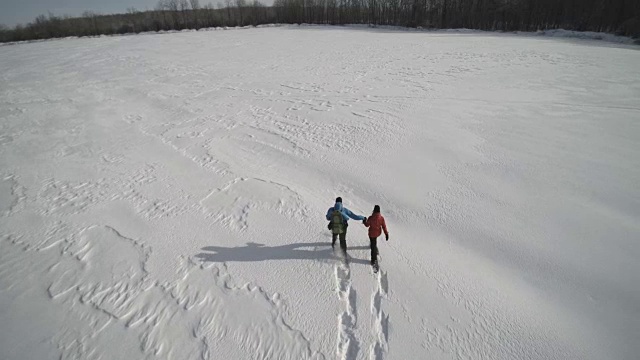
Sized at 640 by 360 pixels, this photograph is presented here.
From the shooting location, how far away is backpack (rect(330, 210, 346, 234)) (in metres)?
4.62

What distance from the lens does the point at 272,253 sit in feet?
16.8

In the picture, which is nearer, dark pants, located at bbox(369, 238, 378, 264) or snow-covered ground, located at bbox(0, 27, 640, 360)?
snow-covered ground, located at bbox(0, 27, 640, 360)

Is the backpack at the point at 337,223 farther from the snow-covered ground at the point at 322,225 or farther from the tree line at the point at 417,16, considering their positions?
the tree line at the point at 417,16

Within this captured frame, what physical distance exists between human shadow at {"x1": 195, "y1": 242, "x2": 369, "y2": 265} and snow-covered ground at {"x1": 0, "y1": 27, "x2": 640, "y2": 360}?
0.03 metres

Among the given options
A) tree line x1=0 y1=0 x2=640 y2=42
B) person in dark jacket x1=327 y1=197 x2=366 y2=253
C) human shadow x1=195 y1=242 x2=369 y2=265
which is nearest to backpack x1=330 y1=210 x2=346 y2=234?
person in dark jacket x1=327 y1=197 x2=366 y2=253

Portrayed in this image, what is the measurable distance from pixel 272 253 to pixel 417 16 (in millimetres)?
50785

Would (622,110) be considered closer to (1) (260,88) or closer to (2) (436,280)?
(2) (436,280)

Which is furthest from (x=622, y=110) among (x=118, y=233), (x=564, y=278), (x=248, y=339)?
(x=118, y=233)

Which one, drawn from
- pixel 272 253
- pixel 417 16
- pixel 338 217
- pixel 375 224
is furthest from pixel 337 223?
pixel 417 16

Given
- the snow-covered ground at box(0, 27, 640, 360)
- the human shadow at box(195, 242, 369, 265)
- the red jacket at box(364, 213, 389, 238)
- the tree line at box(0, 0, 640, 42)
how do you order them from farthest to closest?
the tree line at box(0, 0, 640, 42), the human shadow at box(195, 242, 369, 265), the red jacket at box(364, 213, 389, 238), the snow-covered ground at box(0, 27, 640, 360)

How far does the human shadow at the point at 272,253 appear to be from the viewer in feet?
16.4

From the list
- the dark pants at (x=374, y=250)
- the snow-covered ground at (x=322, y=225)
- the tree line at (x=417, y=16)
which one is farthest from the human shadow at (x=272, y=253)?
the tree line at (x=417, y=16)

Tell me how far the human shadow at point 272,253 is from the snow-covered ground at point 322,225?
34 millimetres

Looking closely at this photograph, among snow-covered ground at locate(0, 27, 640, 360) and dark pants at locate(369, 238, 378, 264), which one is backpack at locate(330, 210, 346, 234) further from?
snow-covered ground at locate(0, 27, 640, 360)
